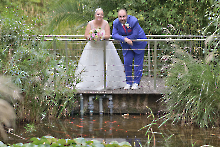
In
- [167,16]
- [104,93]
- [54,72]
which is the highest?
[167,16]

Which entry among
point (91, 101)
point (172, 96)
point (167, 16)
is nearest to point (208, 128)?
point (172, 96)

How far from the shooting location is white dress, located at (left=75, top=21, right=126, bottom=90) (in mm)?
6395

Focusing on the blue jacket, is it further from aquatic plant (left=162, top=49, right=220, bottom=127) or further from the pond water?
the pond water

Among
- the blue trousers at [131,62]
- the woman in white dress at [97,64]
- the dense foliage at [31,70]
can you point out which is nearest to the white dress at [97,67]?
the woman in white dress at [97,64]

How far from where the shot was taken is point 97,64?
6.41 meters

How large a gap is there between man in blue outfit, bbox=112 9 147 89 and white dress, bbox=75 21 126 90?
0.78ft

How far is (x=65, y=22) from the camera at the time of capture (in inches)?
411

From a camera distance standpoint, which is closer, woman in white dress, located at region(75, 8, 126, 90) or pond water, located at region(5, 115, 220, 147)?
pond water, located at region(5, 115, 220, 147)

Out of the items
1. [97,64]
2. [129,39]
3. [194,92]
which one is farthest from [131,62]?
[194,92]

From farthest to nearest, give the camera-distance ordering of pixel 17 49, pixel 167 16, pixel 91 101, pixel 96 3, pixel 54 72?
pixel 96 3 < pixel 167 16 < pixel 91 101 < pixel 54 72 < pixel 17 49

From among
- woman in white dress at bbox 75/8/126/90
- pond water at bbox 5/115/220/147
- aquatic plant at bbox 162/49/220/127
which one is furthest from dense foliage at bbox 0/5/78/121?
aquatic plant at bbox 162/49/220/127

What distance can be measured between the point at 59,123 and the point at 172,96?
1818 mm

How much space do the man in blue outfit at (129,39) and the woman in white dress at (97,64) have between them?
7.4 inches

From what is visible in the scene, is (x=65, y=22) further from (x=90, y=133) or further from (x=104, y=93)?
(x=90, y=133)
